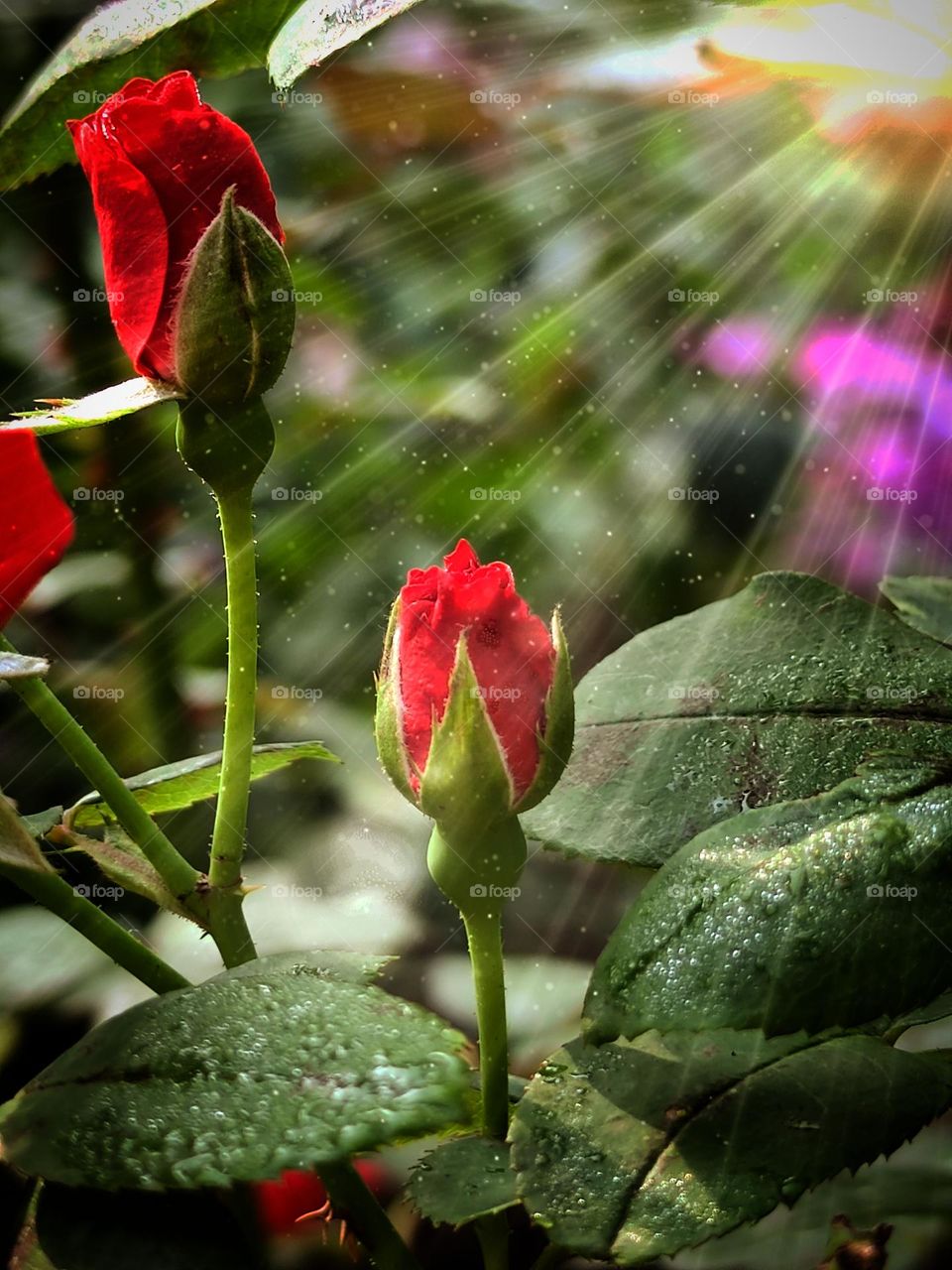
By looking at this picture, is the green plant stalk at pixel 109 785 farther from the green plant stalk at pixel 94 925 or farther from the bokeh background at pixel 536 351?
the bokeh background at pixel 536 351

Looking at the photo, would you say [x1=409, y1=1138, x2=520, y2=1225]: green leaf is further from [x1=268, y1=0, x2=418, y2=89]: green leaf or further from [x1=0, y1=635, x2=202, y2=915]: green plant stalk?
[x1=268, y1=0, x2=418, y2=89]: green leaf

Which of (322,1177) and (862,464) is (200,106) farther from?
(862,464)

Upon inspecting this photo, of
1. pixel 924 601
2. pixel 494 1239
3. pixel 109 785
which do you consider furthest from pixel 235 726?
pixel 924 601

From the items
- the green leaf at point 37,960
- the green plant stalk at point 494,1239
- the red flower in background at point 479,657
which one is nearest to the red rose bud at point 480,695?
the red flower in background at point 479,657

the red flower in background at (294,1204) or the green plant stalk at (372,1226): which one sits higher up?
the green plant stalk at (372,1226)

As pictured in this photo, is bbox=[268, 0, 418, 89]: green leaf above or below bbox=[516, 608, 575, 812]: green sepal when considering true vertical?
above

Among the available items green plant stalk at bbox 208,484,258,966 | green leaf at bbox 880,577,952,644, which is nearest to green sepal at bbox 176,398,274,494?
green plant stalk at bbox 208,484,258,966
